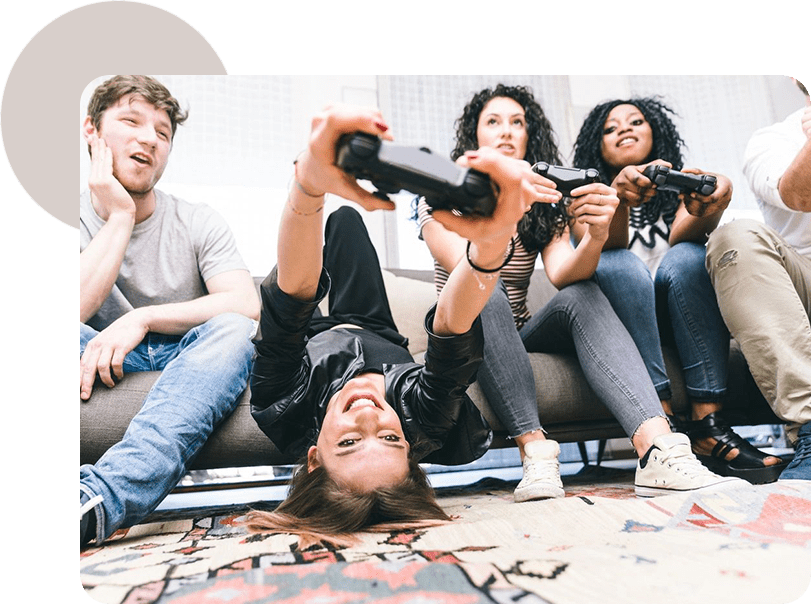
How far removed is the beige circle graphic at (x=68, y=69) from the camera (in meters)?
0.78

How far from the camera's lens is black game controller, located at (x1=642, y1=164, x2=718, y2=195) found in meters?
0.94

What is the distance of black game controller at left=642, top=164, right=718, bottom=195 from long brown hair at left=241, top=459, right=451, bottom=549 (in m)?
0.59

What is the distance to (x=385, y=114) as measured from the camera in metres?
0.98

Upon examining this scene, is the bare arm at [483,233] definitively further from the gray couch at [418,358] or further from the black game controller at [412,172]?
the gray couch at [418,358]

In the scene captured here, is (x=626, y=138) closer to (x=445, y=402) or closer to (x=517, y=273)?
(x=517, y=273)

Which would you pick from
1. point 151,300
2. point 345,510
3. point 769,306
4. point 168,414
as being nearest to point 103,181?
point 151,300

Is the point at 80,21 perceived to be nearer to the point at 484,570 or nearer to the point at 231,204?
the point at 231,204

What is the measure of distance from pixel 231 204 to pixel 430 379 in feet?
2.34

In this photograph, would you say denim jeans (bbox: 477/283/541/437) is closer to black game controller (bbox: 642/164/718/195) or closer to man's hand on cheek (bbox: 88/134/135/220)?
black game controller (bbox: 642/164/718/195)

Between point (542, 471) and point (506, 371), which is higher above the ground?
point (506, 371)

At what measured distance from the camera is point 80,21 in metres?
0.80

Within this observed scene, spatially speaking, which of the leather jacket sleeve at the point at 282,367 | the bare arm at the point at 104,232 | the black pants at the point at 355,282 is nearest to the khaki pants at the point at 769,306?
the black pants at the point at 355,282

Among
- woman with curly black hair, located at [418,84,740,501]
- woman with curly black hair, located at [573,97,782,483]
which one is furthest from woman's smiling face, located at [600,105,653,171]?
woman with curly black hair, located at [418,84,740,501]

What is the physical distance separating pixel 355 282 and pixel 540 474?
0.49 m
